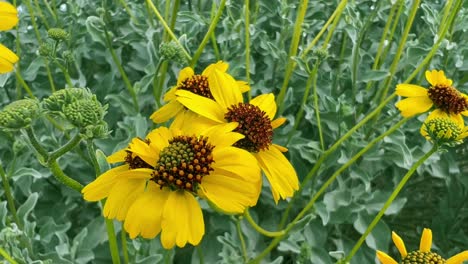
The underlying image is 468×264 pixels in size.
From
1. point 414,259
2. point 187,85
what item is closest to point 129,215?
point 187,85

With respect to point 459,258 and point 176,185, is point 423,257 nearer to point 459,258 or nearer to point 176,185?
point 459,258

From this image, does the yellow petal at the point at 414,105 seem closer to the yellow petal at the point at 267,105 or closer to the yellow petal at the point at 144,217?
the yellow petal at the point at 267,105

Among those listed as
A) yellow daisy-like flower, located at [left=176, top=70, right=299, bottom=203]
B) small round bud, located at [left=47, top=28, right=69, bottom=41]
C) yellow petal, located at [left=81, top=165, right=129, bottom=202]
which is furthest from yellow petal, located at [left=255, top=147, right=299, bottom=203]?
small round bud, located at [left=47, top=28, right=69, bottom=41]

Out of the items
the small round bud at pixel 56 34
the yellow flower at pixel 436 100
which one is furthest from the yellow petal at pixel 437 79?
the small round bud at pixel 56 34

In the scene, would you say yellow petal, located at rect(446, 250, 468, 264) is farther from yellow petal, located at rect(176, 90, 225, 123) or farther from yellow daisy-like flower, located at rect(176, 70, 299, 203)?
yellow petal, located at rect(176, 90, 225, 123)

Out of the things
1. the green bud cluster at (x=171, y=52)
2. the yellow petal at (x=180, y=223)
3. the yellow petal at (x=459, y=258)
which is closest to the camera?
the yellow petal at (x=180, y=223)

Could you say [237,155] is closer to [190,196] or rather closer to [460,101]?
[190,196]
